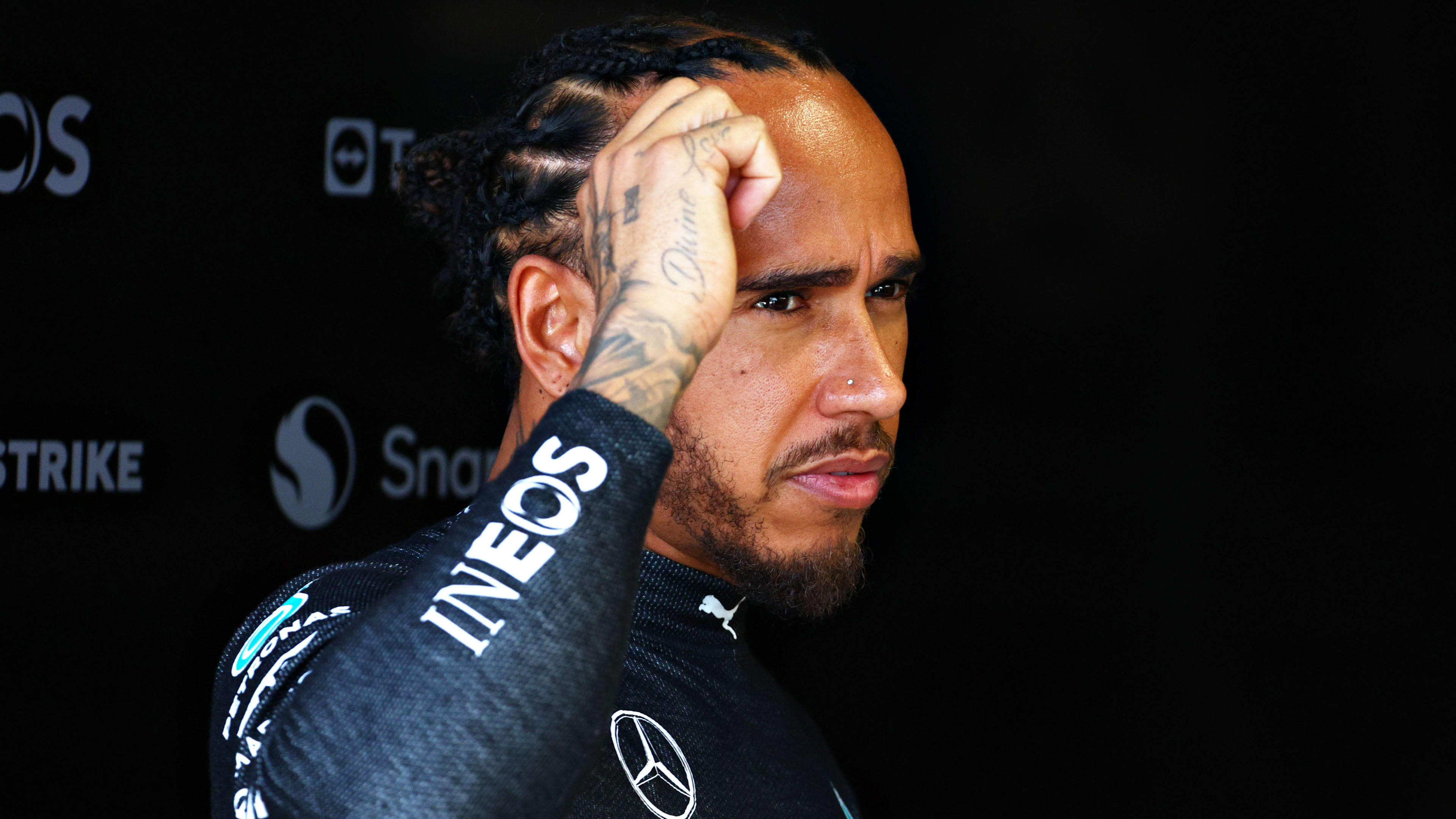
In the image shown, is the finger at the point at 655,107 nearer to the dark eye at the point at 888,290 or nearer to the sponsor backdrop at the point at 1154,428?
the dark eye at the point at 888,290

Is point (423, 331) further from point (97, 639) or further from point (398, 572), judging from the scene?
point (398, 572)

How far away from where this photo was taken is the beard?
3.63 feet

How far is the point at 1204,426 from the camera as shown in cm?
250

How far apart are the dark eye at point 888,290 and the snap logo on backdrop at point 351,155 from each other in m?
1.08

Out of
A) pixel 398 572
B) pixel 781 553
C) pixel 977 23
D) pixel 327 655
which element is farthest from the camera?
pixel 977 23

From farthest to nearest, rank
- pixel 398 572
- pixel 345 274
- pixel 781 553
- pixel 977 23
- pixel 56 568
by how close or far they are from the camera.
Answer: pixel 977 23
pixel 345 274
pixel 56 568
pixel 781 553
pixel 398 572

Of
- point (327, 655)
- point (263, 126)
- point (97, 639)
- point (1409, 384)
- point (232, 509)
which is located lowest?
point (97, 639)

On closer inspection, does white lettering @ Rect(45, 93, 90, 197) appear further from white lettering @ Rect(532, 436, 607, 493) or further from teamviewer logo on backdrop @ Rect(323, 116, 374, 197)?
white lettering @ Rect(532, 436, 607, 493)

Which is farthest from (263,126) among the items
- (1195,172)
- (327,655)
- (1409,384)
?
(1409,384)

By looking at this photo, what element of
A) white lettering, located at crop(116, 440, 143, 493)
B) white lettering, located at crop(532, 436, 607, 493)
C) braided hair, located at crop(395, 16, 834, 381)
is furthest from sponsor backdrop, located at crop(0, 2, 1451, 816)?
white lettering, located at crop(532, 436, 607, 493)

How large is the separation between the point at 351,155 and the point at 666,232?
1.35 meters

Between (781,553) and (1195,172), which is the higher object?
(1195,172)

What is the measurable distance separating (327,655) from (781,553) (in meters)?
0.49

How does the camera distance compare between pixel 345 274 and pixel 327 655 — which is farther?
pixel 345 274
